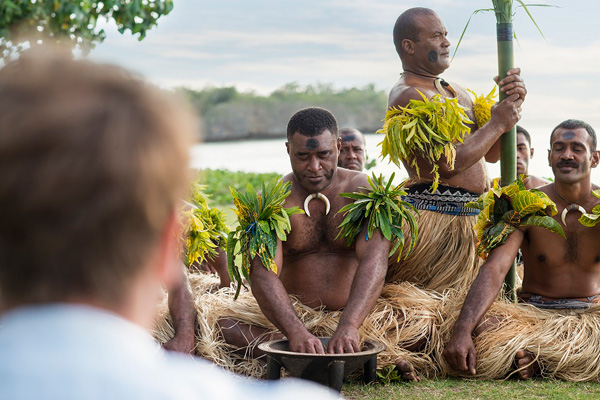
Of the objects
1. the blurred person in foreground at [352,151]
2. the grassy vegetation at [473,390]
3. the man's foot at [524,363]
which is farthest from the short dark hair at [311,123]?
the blurred person in foreground at [352,151]

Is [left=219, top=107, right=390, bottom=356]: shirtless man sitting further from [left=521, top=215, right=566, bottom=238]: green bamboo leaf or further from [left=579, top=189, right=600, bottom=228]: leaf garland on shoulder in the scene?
[left=579, top=189, right=600, bottom=228]: leaf garland on shoulder

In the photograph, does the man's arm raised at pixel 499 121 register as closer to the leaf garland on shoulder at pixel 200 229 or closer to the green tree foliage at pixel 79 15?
the leaf garland on shoulder at pixel 200 229

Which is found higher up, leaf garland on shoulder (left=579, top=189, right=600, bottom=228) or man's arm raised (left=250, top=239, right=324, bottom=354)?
leaf garland on shoulder (left=579, top=189, right=600, bottom=228)

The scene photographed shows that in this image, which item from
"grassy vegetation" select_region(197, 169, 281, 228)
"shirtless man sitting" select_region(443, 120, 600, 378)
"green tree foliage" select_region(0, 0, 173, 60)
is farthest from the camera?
"grassy vegetation" select_region(197, 169, 281, 228)

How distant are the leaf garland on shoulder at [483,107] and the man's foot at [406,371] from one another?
160cm

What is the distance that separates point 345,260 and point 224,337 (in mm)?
731

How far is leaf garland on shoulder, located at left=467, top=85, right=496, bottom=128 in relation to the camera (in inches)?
177

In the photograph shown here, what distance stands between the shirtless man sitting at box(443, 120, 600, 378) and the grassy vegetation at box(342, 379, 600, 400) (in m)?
0.37

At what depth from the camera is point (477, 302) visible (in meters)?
3.81

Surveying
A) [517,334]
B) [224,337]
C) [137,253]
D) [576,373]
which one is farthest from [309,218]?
[137,253]

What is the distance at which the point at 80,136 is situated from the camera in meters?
0.65

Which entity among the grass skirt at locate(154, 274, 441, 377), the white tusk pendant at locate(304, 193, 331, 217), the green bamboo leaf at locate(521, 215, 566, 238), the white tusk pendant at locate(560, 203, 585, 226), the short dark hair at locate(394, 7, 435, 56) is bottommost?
the grass skirt at locate(154, 274, 441, 377)

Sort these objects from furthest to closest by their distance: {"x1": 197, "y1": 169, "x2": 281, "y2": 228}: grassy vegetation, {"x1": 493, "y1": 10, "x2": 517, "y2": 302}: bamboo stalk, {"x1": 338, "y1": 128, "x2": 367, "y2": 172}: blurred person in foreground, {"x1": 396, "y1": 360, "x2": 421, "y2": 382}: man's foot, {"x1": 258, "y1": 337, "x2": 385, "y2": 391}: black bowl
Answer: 1. {"x1": 197, "y1": 169, "x2": 281, "y2": 228}: grassy vegetation
2. {"x1": 338, "y1": 128, "x2": 367, "y2": 172}: blurred person in foreground
3. {"x1": 493, "y1": 10, "x2": 517, "y2": 302}: bamboo stalk
4. {"x1": 396, "y1": 360, "x2": 421, "y2": 382}: man's foot
5. {"x1": 258, "y1": 337, "x2": 385, "y2": 391}: black bowl

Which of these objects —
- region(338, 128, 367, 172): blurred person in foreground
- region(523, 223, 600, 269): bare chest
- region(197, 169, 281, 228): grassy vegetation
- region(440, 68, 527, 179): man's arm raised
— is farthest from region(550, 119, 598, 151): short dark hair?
region(197, 169, 281, 228): grassy vegetation
